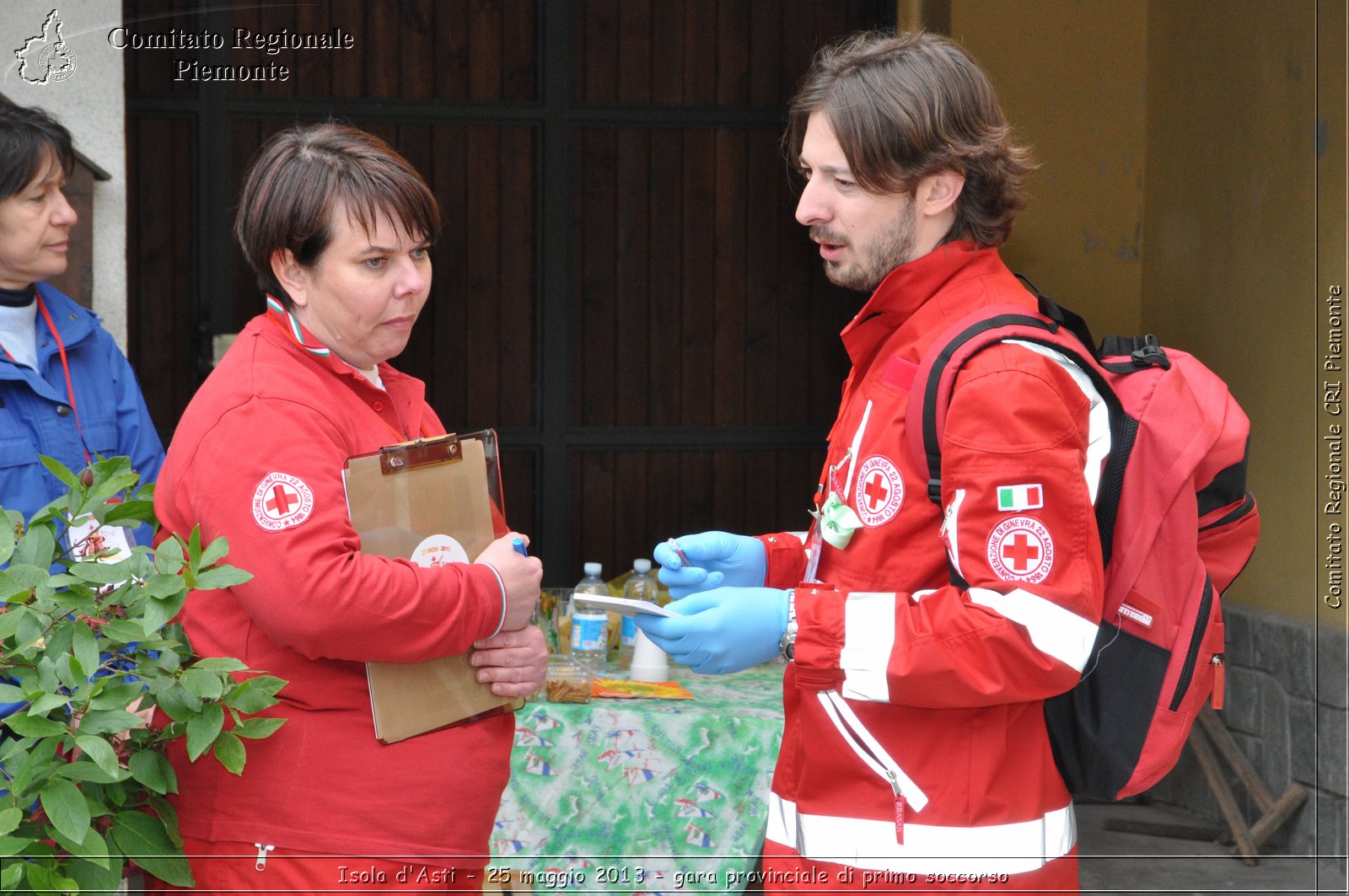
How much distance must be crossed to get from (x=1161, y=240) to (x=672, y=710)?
2915 mm

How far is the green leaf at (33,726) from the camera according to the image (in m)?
1.22

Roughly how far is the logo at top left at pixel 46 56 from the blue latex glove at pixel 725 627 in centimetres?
357

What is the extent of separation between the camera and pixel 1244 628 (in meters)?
4.25

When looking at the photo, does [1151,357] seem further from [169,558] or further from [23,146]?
[23,146]

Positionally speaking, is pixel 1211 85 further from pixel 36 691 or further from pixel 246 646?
pixel 36 691

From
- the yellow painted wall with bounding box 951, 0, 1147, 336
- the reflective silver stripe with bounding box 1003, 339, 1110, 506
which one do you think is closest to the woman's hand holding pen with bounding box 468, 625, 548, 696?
the reflective silver stripe with bounding box 1003, 339, 1110, 506

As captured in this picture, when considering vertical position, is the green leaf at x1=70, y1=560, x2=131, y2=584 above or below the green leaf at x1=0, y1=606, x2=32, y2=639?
above

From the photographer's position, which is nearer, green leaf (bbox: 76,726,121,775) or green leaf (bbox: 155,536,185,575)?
green leaf (bbox: 76,726,121,775)

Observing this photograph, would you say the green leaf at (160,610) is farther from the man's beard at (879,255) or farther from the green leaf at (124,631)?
the man's beard at (879,255)

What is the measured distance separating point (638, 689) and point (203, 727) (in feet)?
6.49

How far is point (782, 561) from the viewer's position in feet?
6.02

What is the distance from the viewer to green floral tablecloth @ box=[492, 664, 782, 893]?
3.05 metres

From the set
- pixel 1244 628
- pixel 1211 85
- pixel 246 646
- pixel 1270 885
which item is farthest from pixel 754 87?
pixel 246 646

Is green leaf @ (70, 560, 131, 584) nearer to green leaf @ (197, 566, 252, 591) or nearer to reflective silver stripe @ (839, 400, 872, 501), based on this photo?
green leaf @ (197, 566, 252, 591)
